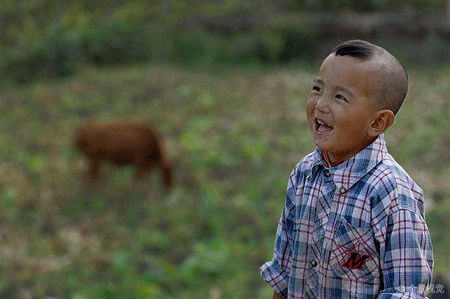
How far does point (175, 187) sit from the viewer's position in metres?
5.76

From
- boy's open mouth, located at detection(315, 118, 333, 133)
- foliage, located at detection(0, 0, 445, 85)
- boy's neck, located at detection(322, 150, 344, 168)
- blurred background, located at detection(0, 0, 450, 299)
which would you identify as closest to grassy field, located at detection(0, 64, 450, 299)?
blurred background, located at detection(0, 0, 450, 299)

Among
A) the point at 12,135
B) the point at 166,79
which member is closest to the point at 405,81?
the point at 12,135

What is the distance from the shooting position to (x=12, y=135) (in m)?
7.76

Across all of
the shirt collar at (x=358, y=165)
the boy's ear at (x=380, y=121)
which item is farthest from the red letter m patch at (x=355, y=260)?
the boy's ear at (x=380, y=121)

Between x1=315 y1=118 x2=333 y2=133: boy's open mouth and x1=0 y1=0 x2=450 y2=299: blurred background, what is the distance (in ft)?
3.56

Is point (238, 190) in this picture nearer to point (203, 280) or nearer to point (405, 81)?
point (203, 280)

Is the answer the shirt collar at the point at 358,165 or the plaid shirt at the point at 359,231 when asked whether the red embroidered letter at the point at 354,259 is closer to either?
the plaid shirt at the point at 359,231

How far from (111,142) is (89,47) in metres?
7.39

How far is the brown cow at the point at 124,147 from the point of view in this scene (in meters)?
5.65

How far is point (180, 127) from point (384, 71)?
258 inches

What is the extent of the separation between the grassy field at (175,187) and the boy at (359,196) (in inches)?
91.5

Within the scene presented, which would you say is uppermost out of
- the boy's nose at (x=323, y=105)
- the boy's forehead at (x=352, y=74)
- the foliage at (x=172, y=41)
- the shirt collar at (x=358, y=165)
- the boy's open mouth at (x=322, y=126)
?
the foliage at (x=172, y=41)

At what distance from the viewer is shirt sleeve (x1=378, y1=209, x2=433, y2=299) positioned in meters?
1.21

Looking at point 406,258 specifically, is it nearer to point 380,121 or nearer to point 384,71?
point 380,121
